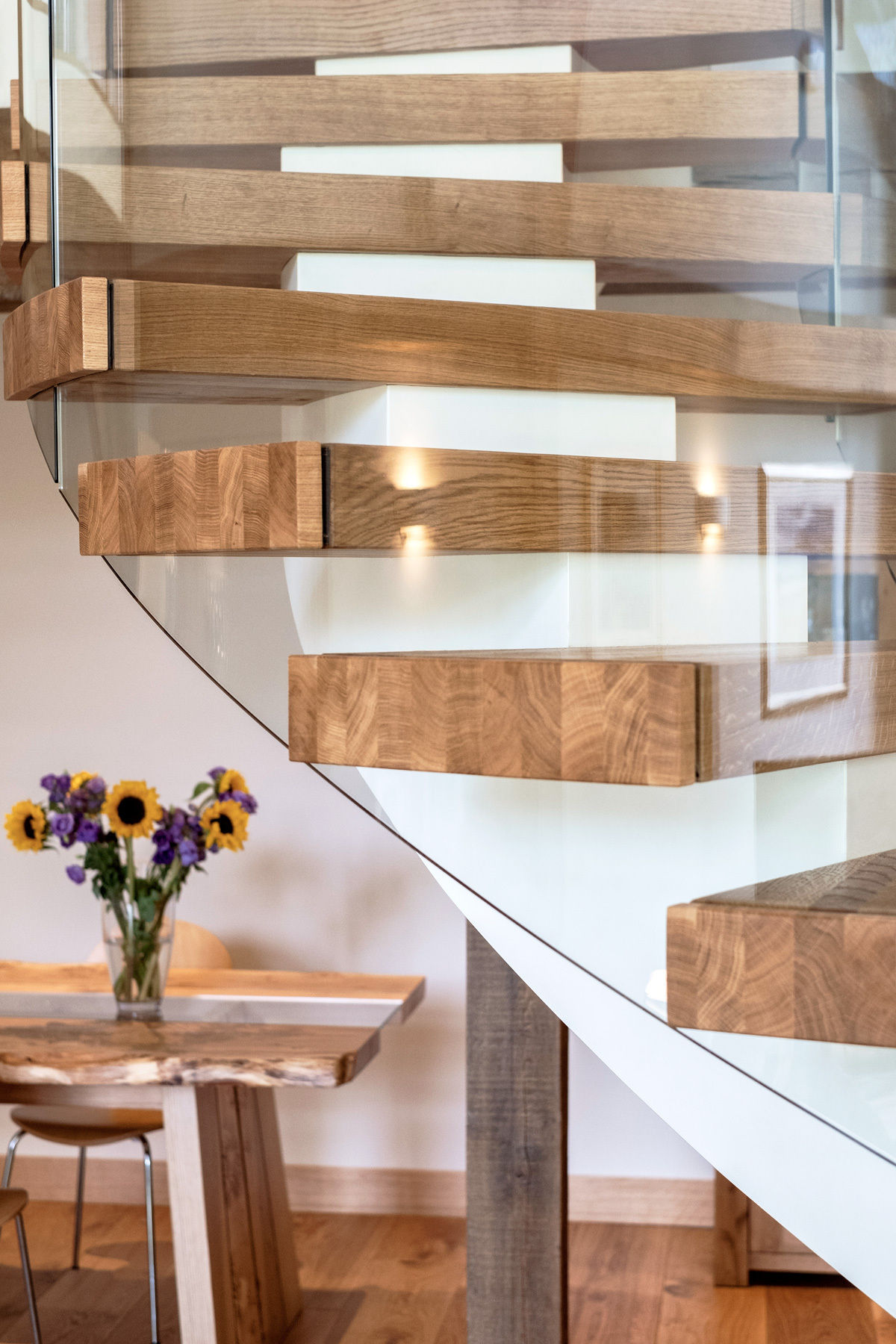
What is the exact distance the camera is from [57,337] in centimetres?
119

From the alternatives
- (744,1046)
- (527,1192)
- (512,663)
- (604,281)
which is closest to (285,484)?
(512,663)

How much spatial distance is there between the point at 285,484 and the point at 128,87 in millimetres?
559

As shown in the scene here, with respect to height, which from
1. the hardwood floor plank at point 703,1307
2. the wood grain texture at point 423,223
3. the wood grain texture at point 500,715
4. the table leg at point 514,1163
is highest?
the wood grain texture at point 423,223

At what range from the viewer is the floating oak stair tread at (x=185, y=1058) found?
2.25 meters

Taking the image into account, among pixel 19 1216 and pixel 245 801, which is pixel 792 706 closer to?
pixel 245 801

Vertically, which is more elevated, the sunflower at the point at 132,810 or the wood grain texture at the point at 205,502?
the wood grain texture at the point at 205,502

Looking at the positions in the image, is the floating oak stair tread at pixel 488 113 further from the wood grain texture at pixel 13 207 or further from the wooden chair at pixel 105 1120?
the wooden chair at pixel 105 1120

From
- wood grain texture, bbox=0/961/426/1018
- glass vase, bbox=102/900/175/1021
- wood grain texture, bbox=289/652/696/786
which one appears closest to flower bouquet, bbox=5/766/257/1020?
glass vase, bbox=102/900/175/1021

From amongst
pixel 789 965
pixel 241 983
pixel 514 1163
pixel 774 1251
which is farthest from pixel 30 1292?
pixel 789 965

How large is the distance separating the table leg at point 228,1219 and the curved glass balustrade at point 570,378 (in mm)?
1625

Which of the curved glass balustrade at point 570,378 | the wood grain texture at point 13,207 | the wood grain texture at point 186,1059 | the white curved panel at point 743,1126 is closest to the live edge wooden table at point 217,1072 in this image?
the wood grain texture at point 186,1059

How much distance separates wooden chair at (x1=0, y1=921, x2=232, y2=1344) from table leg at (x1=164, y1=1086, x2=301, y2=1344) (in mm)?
266

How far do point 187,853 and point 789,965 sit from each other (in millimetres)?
1979

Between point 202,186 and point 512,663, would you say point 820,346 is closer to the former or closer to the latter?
point 512,663
